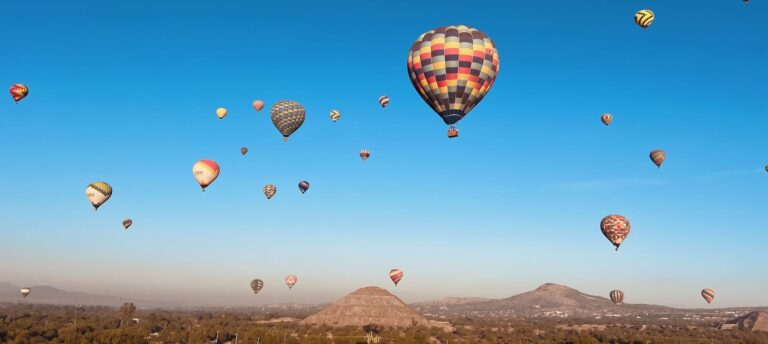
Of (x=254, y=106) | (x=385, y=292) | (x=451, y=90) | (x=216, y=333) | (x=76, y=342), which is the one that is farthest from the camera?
(x=385, y=292)

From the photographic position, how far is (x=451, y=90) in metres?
50.1

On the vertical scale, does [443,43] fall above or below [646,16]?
below

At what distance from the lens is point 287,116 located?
258 ft

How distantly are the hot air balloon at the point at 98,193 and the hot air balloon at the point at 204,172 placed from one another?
556 inches

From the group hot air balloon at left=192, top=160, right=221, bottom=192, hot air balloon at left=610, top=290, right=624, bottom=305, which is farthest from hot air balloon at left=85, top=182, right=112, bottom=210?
hot air balloon at left=610, top=290, right=624, bottom=305

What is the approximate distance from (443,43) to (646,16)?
1212 inches

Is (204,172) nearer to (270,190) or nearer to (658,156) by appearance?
(270,190)

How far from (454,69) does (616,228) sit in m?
38.1

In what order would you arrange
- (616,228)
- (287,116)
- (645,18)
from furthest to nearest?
1. (287,116)
2. (616,228)
3. (645,18)

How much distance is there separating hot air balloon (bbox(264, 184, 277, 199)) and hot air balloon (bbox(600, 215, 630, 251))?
49.7m

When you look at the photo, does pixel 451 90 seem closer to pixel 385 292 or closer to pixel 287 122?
pixel 287 122

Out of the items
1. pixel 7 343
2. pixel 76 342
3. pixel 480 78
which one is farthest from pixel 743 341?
pixel 7 343

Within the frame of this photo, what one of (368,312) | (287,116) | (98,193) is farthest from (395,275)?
(98,193)

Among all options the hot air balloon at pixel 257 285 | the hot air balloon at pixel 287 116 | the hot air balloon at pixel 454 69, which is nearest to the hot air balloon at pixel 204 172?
the hot air balloon at pixel 287 116
